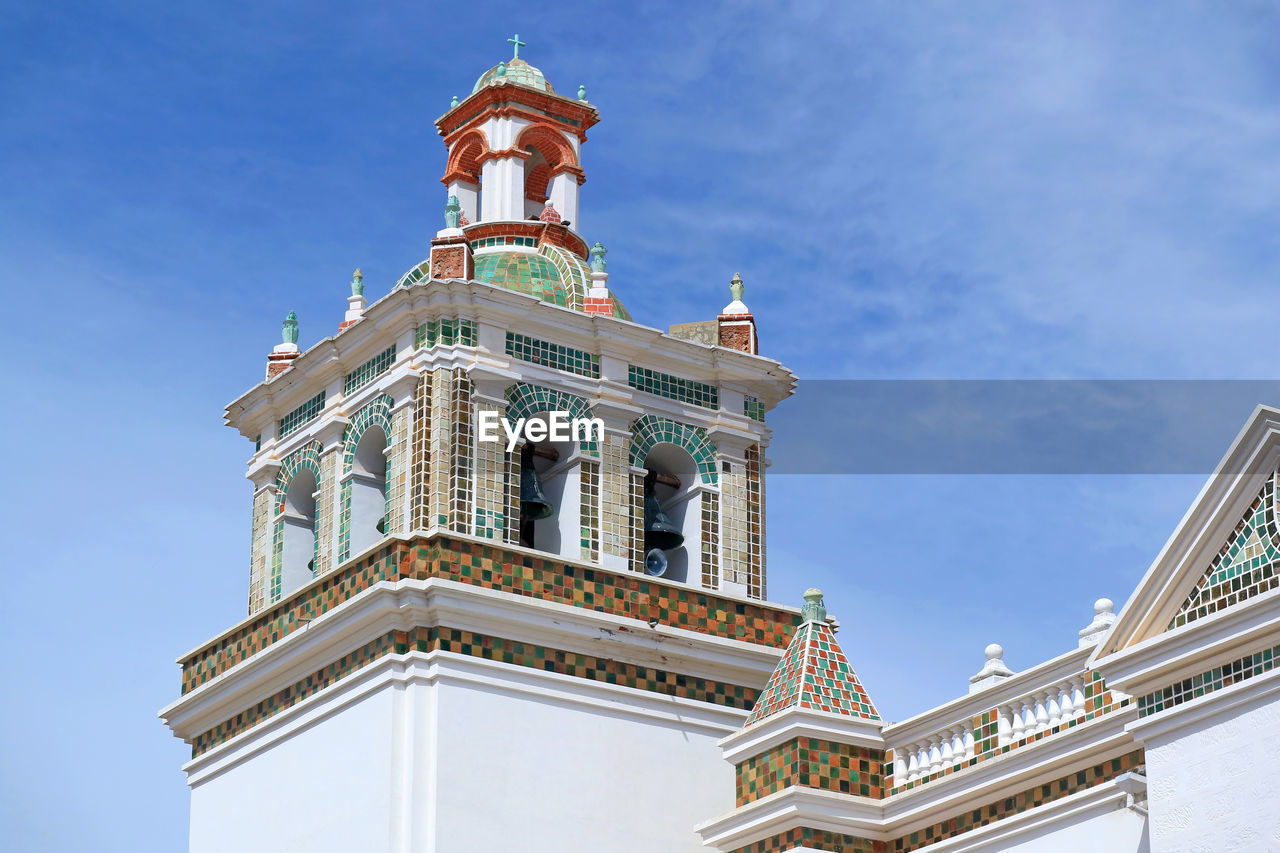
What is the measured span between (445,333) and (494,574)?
2373 millimetres

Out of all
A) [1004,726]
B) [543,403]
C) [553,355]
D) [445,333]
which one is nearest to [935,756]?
[1004,726]

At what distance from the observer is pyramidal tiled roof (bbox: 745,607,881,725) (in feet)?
61.8

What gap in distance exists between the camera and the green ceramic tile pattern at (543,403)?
2169cm

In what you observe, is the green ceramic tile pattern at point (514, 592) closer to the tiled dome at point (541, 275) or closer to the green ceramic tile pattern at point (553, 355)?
the green ceramic tile pattern at point (553, 355)

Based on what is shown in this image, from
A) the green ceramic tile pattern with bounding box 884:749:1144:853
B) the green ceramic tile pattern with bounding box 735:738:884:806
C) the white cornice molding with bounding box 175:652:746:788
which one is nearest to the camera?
the green ceramic tile pattern with bounding box 884:749:1144:853

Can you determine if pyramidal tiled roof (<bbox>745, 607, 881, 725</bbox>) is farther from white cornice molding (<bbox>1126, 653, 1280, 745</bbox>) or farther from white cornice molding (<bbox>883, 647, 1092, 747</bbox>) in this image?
white cornice molding (<bbox>1126, 653, 1280, 745</bbox>)

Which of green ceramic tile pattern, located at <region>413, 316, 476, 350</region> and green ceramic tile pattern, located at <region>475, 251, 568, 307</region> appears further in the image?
green ceramic tile pattern, located at <region>475, 251, 568, 307</region>

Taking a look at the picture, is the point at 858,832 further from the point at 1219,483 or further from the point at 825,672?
the point at 1219,483

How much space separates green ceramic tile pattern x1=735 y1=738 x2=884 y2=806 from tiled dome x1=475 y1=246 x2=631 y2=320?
5.89 m

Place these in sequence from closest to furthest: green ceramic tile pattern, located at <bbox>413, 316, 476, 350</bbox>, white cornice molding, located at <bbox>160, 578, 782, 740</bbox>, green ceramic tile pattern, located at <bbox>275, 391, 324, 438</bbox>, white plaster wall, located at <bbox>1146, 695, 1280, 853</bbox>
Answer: white plaster wall, located at <bbox>1146, 695, 1280, 853</bbox> < white cornice molding, located at <bbox>160, 578, 782, 740</bbox> < green ceramic tile pattern, located at <bbox>413, 316, 476, 350</bbox> < green ceramic tile pattern, located at <bbox>275, 391, 324, 438</bbox>

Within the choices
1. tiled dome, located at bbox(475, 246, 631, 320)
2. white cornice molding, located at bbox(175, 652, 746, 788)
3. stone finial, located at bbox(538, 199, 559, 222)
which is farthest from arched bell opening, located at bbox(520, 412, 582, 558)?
stone finial, located at bbox(538, 199, 559, 222)

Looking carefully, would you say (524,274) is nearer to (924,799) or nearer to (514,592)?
(514,592)

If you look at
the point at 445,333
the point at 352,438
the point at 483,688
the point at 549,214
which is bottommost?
the point at 483,688

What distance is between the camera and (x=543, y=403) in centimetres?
2183
